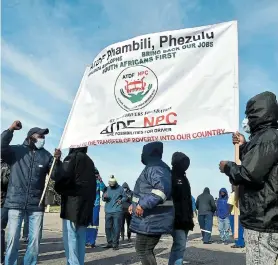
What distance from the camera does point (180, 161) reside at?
629 centimetres

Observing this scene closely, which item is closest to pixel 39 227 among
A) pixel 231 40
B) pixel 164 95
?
pixel 164 95

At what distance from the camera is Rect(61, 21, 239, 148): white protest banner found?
4.89 metres

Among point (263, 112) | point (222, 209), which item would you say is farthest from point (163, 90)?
point (222, 209)

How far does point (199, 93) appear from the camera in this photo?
198 inches

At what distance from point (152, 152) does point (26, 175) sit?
5.74 feet

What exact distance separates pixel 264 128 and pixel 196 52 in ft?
6.72

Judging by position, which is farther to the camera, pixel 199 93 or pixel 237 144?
pixel 199 93

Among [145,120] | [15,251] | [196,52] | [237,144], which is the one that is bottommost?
[15,251]

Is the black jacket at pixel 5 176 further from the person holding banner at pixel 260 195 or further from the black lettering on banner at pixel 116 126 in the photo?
the person holding banner at pixel 260 195

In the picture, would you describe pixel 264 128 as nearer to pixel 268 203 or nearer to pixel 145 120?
pixel 268 203

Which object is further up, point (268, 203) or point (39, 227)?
point (268, 203)

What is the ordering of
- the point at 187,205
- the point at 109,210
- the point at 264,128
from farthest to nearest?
1. the point at 109,210
2. the point at 187,205
3. the point at 264,128

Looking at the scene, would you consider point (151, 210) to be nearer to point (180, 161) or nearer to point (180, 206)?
point (180, 206)

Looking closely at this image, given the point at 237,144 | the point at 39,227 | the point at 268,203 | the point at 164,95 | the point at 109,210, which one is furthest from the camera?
the point at 109,210
